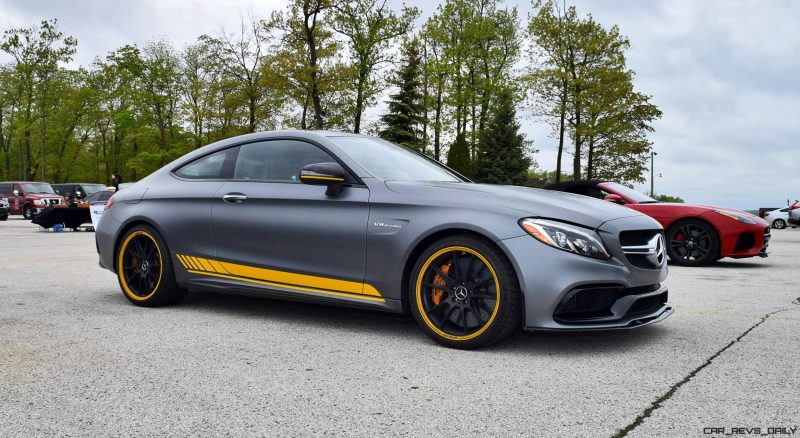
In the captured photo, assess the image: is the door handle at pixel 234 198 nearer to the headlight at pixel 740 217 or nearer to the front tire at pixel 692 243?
the front tire at pixel 692 243

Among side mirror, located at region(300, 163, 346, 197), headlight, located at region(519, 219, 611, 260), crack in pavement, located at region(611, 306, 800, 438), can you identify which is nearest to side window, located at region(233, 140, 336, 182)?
side mirror, located at region(300, 163, 346, 197)

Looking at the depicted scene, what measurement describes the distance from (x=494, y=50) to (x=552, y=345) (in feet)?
133

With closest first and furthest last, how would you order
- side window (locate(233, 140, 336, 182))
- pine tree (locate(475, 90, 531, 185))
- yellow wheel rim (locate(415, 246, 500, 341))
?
yellow wheel rim (locate(415, 246, 500, 341)) < side window (locate(233, 140, 336, 182)) < pine tree (locate(475, 90, 531, 185))

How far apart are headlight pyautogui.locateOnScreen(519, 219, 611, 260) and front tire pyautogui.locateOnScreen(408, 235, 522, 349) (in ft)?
0.80

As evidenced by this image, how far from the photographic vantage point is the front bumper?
3.80 meters

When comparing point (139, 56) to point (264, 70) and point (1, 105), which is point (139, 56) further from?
point (264, 70)

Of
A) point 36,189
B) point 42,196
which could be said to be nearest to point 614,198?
point 42,196

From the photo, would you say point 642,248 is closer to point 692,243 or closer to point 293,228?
point 293,228

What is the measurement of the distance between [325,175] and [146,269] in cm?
215

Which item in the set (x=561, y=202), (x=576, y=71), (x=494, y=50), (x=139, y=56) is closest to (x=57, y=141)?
(x=139, y=56)

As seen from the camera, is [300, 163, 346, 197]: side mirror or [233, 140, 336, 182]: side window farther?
[233, 140, 336, 182]: side window

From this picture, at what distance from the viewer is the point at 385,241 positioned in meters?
4.32

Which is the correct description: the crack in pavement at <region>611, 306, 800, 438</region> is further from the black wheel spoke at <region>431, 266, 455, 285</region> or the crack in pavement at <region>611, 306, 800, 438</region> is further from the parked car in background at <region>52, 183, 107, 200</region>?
the parked car in background at <region>52, 183, 107, 200</region>

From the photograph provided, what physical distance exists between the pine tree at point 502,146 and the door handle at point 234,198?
36.9 meters
